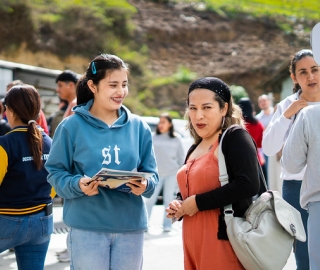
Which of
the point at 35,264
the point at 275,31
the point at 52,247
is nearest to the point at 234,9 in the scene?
the point at 275,31

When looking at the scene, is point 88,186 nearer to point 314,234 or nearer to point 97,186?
point 97,186

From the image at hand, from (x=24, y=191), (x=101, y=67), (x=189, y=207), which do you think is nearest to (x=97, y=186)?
(x=189, y=207)

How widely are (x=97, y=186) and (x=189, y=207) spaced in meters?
0.57

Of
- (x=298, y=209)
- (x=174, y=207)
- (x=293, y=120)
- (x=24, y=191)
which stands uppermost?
(x=293, y=120)

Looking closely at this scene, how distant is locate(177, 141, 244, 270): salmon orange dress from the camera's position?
12.1 feet

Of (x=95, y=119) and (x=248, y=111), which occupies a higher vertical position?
(x=95, y=119)

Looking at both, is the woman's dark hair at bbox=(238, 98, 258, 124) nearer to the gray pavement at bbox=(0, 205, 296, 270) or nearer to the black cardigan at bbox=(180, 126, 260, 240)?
the gray pavement at bbox=(0, 205, 296, 270)

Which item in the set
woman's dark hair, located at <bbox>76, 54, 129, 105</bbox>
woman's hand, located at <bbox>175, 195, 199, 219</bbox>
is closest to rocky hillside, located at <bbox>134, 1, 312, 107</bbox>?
woman's dark hair, located at <bbox>76, 54, 129, 105</bbox>

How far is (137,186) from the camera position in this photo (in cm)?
393

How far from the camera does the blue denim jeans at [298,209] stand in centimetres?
500

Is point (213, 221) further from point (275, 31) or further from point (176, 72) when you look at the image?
point (275, 31)

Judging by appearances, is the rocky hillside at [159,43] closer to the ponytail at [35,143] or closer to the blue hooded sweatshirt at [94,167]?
the ponytail at [35,143]

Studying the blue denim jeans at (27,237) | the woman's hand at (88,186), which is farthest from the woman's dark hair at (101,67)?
the blue denim jeans at (27,237)

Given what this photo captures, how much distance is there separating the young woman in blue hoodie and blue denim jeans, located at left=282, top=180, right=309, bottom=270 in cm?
143
